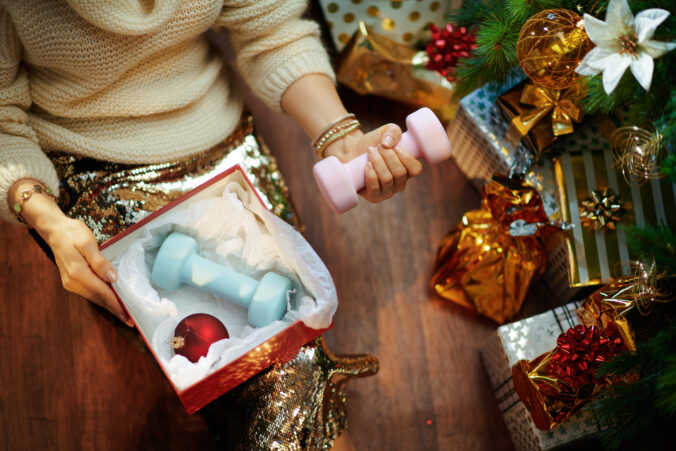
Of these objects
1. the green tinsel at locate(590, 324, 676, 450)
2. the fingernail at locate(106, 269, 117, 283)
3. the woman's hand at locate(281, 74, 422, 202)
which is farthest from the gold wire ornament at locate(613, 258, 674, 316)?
the fingernail at locate(106, 269, 117, 283)

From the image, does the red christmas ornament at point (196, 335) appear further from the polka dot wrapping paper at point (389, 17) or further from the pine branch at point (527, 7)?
the polka dot wrapping paper at point (389, 17)

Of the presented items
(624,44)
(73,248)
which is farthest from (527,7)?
(73,248)

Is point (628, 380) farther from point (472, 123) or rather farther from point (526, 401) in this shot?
→ point (472, 123)

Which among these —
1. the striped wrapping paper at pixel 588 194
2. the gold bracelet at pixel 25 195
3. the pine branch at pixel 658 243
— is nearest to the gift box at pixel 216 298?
the gold bracelet at pixel 25 195

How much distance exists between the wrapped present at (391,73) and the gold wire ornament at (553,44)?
1.35ft

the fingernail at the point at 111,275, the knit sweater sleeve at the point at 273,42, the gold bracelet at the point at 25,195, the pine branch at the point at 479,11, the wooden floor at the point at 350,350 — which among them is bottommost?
the wooden floor at the point at 350,350

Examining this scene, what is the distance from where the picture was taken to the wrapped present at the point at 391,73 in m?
1.04

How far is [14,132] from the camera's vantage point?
67 centimetres

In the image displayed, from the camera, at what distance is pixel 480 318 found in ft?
3.46

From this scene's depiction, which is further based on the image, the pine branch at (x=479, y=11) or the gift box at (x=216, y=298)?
the pine branch at (x=479, y=11)

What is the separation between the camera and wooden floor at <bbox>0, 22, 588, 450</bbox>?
97 cm

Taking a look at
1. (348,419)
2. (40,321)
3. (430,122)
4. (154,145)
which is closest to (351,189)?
(430,122)

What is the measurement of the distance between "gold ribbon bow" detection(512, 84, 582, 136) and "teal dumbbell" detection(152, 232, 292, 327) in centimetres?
48

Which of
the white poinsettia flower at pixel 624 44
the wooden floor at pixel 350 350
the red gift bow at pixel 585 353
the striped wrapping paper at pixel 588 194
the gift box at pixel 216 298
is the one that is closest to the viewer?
the white poinsettia flower at pixel 624 44
